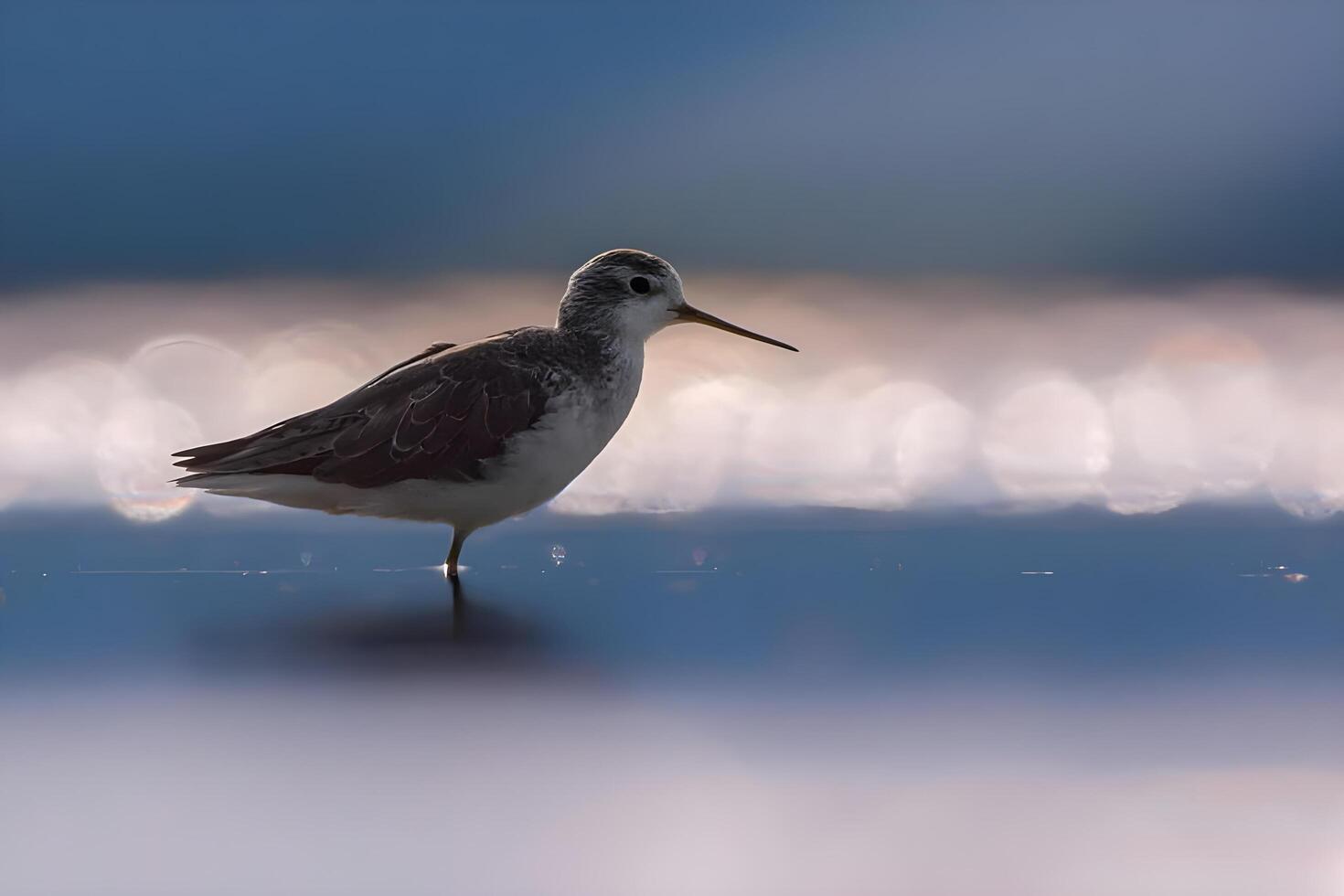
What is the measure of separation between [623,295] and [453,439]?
133 centimetres

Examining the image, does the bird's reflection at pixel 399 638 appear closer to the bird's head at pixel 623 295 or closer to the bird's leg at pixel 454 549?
the bird's leg at pixel 454 549

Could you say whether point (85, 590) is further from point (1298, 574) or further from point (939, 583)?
point (1298, 574)

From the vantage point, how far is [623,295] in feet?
24.5

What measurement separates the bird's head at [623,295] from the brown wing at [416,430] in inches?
18.0

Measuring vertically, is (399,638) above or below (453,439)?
below

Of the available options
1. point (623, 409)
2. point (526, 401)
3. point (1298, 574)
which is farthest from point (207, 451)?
point (1298, 574)

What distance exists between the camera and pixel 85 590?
715cm

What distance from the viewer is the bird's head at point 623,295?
293 inches

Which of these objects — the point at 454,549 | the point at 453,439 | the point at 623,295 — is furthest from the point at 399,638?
the point at 623,295

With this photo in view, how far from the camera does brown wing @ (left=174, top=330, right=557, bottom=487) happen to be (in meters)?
6.80

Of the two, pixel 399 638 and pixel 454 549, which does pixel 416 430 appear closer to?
pixel 454 549

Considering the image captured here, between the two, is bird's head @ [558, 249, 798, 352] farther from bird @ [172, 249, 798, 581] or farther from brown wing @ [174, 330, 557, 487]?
brown wing @ [174, 330, 557, 487]

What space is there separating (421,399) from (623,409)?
1083 mm

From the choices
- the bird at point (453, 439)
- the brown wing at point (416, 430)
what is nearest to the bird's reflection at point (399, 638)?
the bird at point (453, 439)
